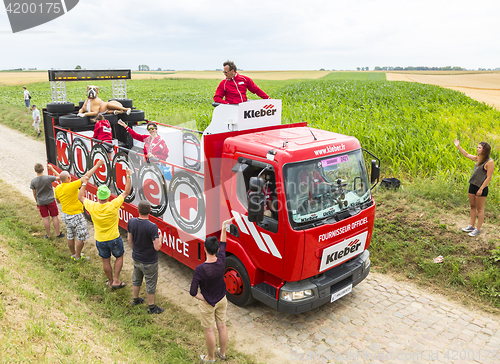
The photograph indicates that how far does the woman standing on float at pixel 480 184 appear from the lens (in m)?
6.66

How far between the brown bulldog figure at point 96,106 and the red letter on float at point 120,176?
300cm

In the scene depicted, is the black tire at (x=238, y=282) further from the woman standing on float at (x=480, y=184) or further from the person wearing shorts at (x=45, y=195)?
the woman standing on float at (x=480, y=184)

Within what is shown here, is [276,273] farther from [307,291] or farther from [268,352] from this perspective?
[268,352]

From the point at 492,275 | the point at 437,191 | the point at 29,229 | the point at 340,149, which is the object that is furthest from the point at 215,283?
the point at 437,191

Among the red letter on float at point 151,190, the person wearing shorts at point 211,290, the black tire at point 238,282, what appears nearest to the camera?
the person wearing shorts at point 211,290

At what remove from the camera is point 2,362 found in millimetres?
3277

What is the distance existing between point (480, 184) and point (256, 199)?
5007 mm

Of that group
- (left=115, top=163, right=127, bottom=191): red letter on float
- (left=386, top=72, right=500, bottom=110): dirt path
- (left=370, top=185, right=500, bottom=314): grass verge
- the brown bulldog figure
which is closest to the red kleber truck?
(left=115, top=163, right=127, bottom=191): red letter on float

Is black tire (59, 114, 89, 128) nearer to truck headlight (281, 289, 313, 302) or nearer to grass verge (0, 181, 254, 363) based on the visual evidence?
grass verge (0, 181, 254, 363)

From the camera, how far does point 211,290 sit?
Result: 4145mm

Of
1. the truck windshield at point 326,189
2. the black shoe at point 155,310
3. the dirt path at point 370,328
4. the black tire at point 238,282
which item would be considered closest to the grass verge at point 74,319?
the black shoe at point 155,310

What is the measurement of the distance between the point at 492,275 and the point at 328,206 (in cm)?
355

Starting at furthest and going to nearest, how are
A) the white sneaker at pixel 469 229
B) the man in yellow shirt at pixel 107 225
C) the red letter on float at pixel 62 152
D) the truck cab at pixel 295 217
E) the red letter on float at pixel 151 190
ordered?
the red letter on float at pixel 62 152
the white sneaker at pixel 469 229
the red letter on float at pixel 151 190
the man in yellow shirt at pixel 107 225
the truck cab at pixel 295 217

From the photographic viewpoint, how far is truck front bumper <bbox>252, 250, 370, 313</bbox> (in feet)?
15.7
